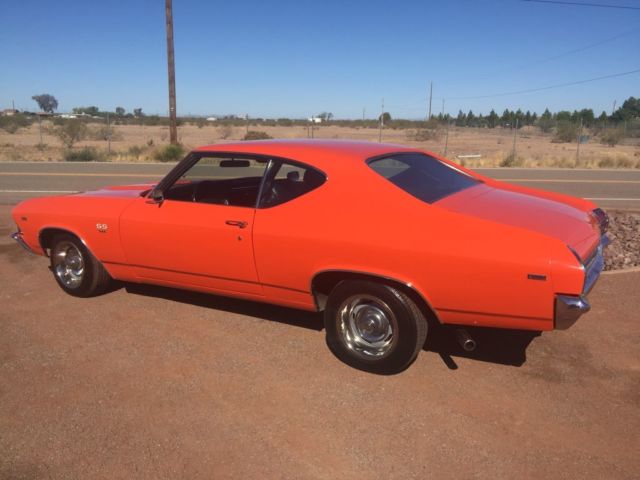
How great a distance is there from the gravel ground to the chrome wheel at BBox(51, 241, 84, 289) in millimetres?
5410

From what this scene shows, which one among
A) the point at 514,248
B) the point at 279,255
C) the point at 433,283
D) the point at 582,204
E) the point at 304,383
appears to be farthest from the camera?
the point at 582,204

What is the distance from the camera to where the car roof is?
3916 millimetres

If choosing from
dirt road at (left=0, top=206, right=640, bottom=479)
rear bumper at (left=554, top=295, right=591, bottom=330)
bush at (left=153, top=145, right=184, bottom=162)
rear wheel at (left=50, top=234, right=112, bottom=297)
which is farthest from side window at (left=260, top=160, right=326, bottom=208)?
bush at (left=153, top=145, right=184, bottom=162)

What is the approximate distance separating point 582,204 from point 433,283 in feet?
5.48

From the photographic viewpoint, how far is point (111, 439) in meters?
3.04

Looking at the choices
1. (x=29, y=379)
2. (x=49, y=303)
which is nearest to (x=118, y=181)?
(x=49, y=303)

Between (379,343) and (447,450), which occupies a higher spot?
(379,343)

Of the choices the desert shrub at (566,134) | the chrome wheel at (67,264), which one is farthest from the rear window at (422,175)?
the desert shrub at (566,134)

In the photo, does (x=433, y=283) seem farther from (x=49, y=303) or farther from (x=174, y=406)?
(x=49, y=303)

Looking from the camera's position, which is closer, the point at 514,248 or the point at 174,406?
the point at 514,248

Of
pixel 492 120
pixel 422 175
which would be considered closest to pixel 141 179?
pixel 422 175

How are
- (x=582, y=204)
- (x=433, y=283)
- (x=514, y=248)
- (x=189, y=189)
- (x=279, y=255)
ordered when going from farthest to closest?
(x=189, y=189), (x=582, y=204), (x=279, y=255), (x=433, y=283), (x=514, y=248)

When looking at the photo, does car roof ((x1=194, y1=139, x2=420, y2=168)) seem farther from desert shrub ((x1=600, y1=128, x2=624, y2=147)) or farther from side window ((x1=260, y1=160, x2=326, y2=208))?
desert shrub ((x1=600, y1=128, x2=624, y2=147))

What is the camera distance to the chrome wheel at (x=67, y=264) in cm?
513
